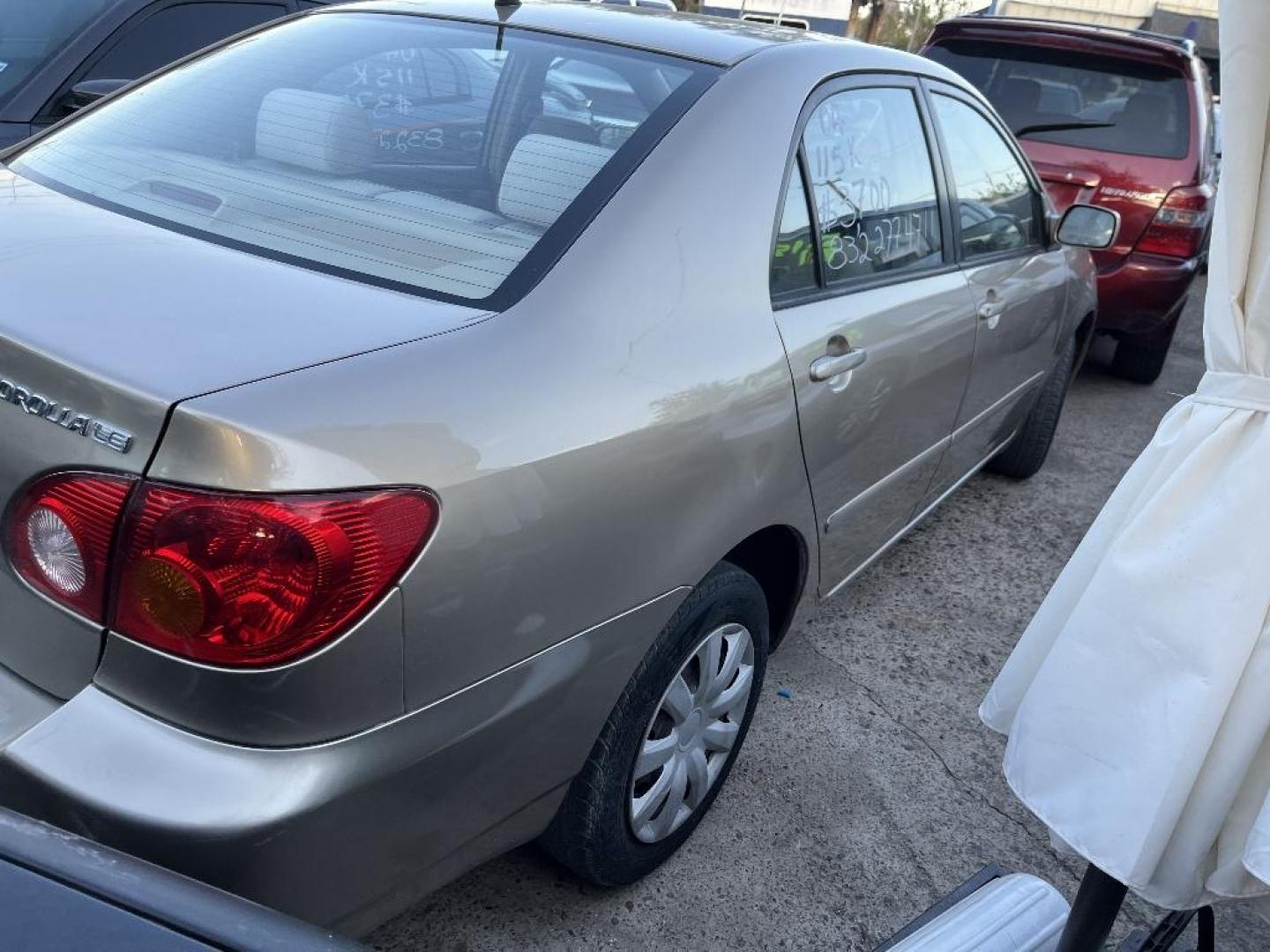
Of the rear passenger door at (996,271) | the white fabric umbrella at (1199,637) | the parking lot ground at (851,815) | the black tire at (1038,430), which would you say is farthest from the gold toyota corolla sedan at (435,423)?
the black tire at (1038,430)

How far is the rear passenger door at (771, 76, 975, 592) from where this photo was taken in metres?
2.42

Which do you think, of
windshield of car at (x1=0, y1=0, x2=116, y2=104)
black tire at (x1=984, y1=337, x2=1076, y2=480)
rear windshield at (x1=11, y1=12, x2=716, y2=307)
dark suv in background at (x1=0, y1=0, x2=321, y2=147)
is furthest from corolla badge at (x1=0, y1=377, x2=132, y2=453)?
black tire at (x1=984, y1=337, x2=1076, y2=480)

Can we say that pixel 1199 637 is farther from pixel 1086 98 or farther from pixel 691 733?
pixel 1086 98

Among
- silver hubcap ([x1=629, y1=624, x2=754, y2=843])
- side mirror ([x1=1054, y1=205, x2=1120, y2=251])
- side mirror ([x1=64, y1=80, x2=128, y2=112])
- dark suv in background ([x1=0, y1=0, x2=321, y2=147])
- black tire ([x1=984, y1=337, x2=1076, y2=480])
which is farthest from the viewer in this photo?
black tire ([x1=984, y1=337, x2=1076, y2=480])

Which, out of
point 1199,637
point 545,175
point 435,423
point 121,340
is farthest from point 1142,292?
point 121,340

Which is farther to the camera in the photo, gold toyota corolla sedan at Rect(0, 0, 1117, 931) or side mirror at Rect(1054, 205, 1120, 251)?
side mirror at Rect(1054, 205, 1120, 251)

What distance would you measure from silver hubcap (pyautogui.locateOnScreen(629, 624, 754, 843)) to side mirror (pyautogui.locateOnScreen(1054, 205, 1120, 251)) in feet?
7.47

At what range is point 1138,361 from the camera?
6.49m

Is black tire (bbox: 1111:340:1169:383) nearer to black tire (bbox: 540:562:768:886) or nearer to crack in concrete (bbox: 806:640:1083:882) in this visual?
crack in concrete (bbox: 806:640:1083:882)

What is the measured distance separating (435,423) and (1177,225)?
5175 mm

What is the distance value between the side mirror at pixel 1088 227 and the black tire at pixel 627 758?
229 centimetres

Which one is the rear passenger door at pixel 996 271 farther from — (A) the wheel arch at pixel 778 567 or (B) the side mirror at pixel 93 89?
(B) the side mirror at pixel 93 89

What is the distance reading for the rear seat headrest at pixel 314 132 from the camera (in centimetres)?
225

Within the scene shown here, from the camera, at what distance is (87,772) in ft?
4.86
